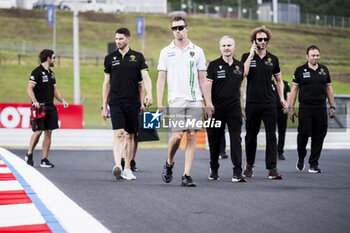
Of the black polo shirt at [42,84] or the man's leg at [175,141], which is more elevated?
the black polo shirt at [42,84]

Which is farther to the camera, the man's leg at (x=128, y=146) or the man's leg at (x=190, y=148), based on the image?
the man's leg at (x=128, y=146)

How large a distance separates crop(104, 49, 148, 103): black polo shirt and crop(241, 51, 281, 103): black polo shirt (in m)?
1.55

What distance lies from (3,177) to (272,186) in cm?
380

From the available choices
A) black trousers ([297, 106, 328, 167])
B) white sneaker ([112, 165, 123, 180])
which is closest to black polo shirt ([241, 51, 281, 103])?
black trousers ([297, 106, 328, 167])

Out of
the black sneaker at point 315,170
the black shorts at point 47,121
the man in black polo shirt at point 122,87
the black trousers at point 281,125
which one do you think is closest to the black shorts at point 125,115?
the man in black polo shirt at point 122,87

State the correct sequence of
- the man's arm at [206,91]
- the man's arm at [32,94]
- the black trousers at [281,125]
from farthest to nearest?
the black trousers at [281,125], the man's arm at [32,94], the man's arm at [206,91]

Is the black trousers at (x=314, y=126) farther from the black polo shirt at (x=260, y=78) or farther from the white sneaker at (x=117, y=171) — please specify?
the white sneaker at (x=117, y=171)

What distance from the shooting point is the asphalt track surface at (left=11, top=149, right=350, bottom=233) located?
5.70 metres

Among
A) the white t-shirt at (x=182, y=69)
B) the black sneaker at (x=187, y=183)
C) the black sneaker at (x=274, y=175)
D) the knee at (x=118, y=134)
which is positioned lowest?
the black sneaker at (x=274, y=175)

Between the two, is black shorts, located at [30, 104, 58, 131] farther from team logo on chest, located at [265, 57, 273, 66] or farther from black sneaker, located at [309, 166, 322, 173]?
black sneaker, located at [309, 166, 322, 173]

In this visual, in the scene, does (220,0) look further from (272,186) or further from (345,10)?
(272,186)

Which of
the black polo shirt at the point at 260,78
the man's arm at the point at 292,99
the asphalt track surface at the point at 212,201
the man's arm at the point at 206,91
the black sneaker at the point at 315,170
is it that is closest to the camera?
the asphalt track surface at the point at 212,201

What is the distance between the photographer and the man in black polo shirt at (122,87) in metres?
9.80

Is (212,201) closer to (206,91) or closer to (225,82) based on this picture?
(206,91)
